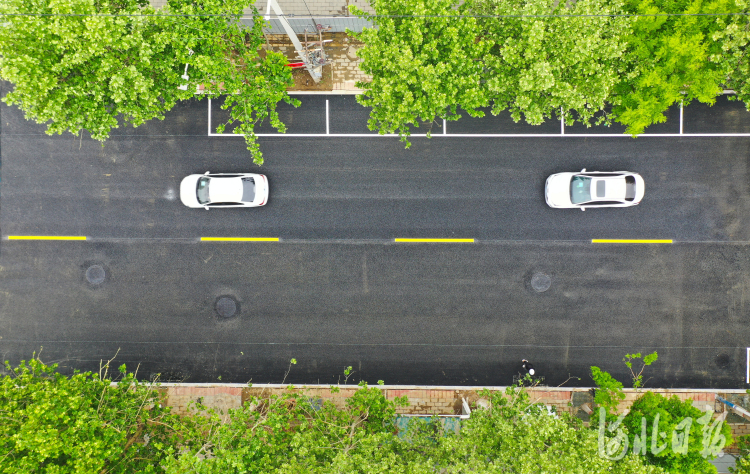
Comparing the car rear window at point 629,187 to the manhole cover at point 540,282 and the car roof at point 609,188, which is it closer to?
the car roof at point 609,188

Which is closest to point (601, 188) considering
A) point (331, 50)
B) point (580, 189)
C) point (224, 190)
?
point (580, 189)

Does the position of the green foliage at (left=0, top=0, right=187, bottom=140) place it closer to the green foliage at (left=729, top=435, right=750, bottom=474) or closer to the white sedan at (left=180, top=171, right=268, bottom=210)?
the white sedan at (left=180, top=171, right=268, bottom=210)

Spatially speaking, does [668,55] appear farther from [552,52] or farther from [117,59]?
[117,59]

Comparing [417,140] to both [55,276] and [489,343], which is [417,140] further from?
[55,276]

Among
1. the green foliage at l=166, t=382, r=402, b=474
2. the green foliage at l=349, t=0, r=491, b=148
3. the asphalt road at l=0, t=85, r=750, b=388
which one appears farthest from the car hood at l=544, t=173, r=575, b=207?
the green foliage at l=166, t=382, r=402, b=474

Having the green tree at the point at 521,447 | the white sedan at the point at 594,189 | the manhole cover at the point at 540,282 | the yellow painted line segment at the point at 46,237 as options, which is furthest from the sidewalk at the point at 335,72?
the green tree at the point at 521,447

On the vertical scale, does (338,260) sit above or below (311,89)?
below

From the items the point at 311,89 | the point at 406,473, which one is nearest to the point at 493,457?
the point at 406,473
